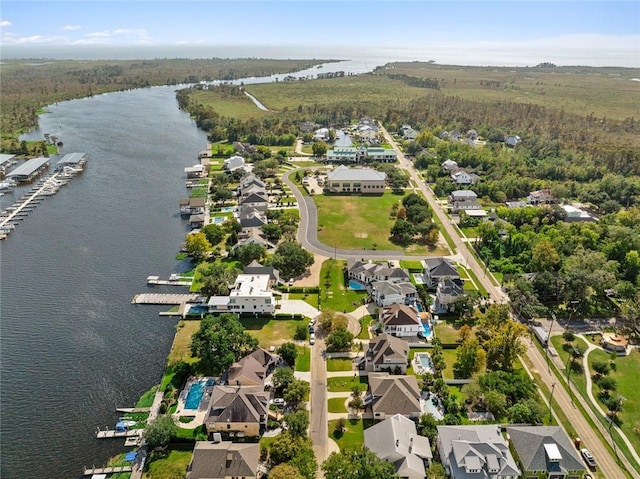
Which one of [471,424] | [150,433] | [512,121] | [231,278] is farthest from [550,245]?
[512,121]

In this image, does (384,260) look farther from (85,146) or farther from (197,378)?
(85,146)

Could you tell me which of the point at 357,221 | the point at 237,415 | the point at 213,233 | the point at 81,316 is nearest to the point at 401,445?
the point at 237,415

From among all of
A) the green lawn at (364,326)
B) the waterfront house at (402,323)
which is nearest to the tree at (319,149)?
the green lawn at (364,326)

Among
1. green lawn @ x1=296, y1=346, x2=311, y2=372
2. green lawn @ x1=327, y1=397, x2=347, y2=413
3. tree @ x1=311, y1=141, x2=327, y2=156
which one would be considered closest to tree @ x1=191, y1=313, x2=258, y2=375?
green lawn @ x1=296, y1=346, x2=311, y2=372

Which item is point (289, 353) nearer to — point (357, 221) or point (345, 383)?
point (345, 383)

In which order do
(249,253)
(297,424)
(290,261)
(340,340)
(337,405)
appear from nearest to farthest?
1. (297,424)
2. (337,405)
3. (340,340)
4. (290,261)
5. (249,253)

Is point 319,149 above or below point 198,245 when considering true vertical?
above
